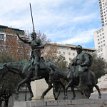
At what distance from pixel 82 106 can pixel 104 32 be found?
12076cm

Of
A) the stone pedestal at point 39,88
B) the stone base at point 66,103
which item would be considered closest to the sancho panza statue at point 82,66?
the stone base at point 66,103

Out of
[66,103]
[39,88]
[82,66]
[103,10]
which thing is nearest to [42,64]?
[66,103]

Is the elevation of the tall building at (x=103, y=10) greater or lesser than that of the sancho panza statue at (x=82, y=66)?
greater

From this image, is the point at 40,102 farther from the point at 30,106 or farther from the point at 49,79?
the point at 49,79

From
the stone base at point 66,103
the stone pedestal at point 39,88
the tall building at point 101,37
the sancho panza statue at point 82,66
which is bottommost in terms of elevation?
the stone base at point 66,103

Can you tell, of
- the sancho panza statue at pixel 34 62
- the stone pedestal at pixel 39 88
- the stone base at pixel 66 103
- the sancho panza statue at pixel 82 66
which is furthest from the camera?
the stone pedestal at pixel 39 88

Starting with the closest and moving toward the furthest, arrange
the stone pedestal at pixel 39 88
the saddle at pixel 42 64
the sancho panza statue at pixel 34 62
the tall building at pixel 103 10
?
the sancho panza statue at pixel 34 62
the saddle at pixel 42 64
the stone pedestal at pixel 39 88
the tall building at pixel 103 10

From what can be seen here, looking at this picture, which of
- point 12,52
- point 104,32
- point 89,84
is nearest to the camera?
point 89,84

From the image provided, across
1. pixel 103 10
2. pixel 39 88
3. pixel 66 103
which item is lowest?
pixel 66 103

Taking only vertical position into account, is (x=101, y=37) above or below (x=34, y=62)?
above

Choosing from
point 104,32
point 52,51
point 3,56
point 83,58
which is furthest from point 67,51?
point 83,58

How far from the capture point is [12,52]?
35.9 m

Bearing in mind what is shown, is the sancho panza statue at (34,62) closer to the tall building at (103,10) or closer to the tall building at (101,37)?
the tall building at (101,37)

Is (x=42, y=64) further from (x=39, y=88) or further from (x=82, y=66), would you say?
(x=39, y=88)
